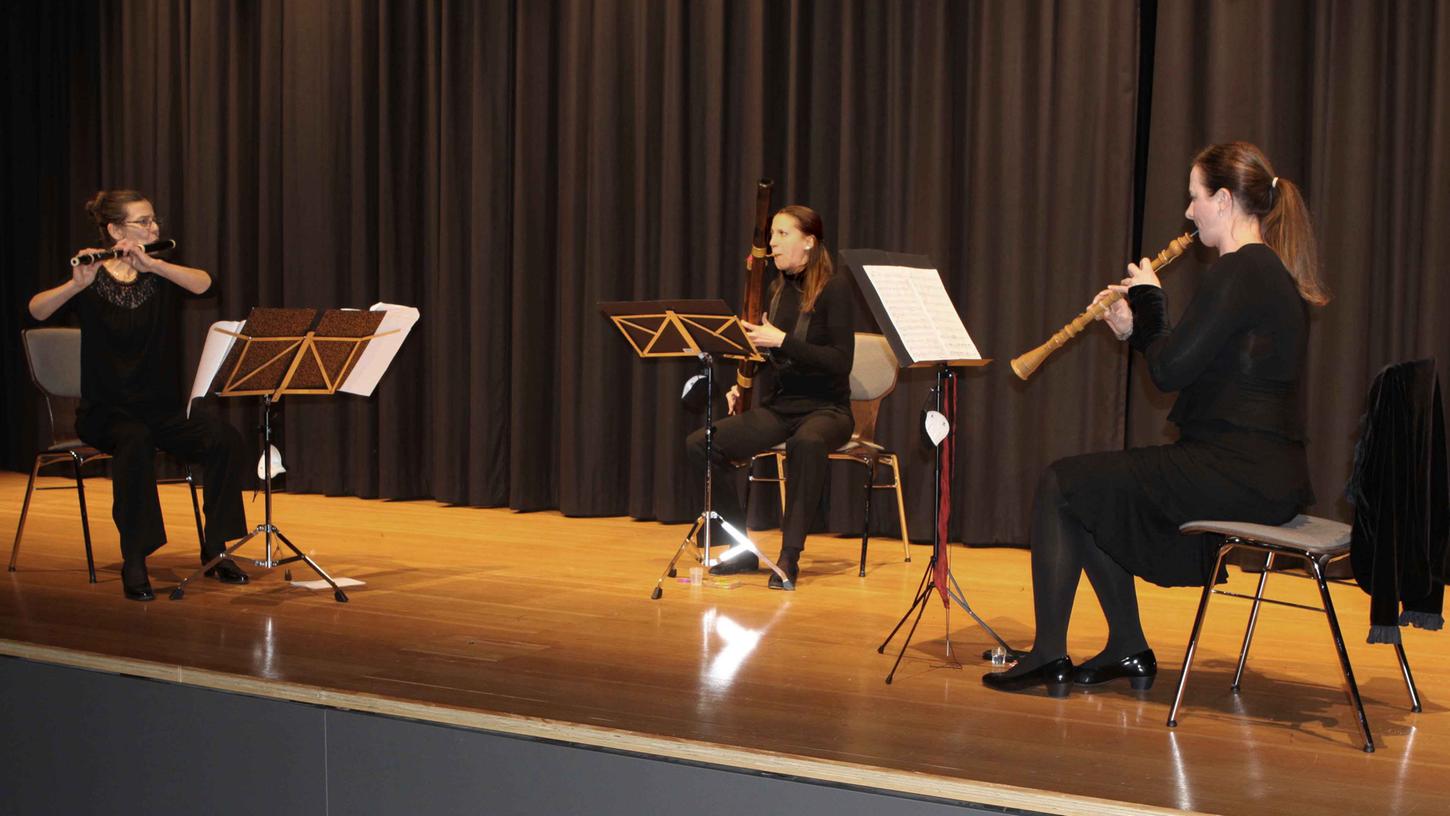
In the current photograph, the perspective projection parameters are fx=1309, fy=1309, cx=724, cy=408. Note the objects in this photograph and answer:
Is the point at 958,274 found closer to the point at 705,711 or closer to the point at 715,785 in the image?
the point at 705,711

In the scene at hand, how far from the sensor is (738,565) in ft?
14.9

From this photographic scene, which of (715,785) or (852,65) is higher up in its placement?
(852,65)

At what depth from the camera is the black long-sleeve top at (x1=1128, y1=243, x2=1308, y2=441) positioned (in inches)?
111

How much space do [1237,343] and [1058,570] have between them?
64 centimetres

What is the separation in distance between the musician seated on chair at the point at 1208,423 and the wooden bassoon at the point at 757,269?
1629 mm

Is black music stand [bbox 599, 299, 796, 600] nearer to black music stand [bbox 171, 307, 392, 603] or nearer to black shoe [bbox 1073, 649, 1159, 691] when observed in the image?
black music stand [bbox 171, 307, 392, 603]

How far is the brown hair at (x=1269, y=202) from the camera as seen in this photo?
292cm

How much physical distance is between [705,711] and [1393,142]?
334 cm

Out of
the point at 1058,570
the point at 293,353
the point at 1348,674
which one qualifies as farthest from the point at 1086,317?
the point at 293,353

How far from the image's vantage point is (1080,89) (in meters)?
5.00

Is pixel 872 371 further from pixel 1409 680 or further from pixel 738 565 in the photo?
pixel 1409 680

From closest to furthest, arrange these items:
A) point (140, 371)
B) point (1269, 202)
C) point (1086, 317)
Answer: point (1269, 202) < point (1086, 317) < point (140, 371)

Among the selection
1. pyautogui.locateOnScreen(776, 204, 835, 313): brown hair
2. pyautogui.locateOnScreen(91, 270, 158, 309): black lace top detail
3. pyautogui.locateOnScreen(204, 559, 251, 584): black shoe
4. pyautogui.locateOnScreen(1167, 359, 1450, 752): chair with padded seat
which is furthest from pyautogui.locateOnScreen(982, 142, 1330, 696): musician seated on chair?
pyautogui.locateOnScreen(91, 270, 158, 309): black lace top detail

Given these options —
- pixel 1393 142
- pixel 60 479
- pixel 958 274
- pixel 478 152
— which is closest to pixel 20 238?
pixel 60 479
